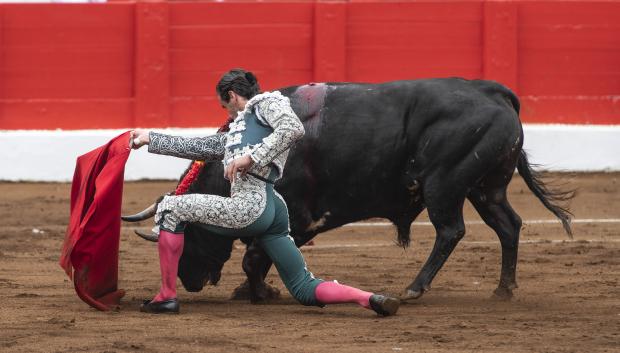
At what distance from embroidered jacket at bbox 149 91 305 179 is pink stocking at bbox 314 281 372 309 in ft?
1.52

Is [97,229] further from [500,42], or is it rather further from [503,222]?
[500,42]

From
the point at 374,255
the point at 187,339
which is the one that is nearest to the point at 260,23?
the point at 374,255

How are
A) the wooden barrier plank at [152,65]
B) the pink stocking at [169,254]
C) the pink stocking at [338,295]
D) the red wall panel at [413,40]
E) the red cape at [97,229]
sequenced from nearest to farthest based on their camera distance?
1. the pink stocking at [338,295]
2. the pink stocking at [169,254]
3. the red cape at [97,229]
4. the wooden barrier plank at [152,65]
5. the red wall panel at [413,40]

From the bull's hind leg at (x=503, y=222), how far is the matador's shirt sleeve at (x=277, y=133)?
1170 millimetres

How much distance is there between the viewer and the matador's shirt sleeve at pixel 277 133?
521 centimetres

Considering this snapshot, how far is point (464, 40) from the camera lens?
11.6 m

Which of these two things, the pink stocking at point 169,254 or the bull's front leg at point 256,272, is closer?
the pink stocking at point 169,254

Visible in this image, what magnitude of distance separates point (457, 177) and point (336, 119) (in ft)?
1.95

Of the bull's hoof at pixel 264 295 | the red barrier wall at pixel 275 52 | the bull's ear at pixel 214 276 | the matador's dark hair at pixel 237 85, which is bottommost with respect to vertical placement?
the bull's hoof at pixel 264 295

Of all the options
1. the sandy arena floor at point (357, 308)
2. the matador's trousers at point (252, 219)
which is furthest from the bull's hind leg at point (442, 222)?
the matador's trousers at point (252, 219)

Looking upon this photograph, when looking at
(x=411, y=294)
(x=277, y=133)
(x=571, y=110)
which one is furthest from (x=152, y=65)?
(x=277, y=133)

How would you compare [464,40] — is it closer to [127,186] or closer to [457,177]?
[127,186]

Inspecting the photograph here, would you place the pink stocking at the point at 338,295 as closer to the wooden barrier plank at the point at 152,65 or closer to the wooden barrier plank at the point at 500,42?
the wooden barrier plank at the point at 152,65

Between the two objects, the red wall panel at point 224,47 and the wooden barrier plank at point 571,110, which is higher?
the red wall panel at point 224,47
